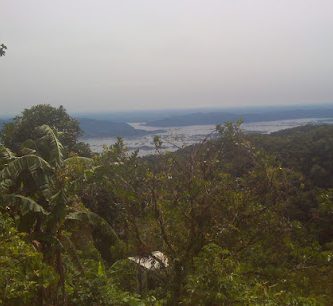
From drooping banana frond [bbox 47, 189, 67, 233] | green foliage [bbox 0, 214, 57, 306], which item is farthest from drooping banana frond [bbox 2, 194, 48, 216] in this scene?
green foliage [bbox 0, 214, 57, 306]

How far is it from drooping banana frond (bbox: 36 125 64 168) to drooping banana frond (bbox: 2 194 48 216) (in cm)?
139

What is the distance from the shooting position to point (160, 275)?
9.52 meters

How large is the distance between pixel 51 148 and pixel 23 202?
2.17 metres

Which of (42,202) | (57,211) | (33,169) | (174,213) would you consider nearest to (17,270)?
(57,211)

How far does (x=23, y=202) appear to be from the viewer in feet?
26.1

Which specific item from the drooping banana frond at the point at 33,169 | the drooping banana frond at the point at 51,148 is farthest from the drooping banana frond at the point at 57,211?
the drooping banana frond at the point at 51,148

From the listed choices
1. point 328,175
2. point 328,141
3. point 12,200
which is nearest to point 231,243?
point 12,200

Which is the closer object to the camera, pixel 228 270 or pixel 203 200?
pixel 228 270

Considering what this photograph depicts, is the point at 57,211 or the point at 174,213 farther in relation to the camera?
the point at 174,213

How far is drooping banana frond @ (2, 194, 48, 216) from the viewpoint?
25.7ft

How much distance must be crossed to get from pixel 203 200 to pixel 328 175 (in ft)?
70.2

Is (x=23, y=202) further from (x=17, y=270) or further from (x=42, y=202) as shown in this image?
(x=17, y=270)

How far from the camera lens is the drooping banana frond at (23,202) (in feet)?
25.7

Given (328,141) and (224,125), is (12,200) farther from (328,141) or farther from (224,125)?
(328,141)
